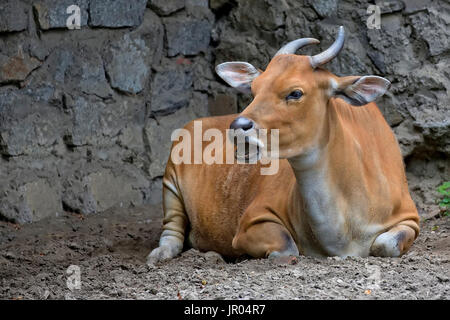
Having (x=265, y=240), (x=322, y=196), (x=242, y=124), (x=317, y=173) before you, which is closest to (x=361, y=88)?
(x=317, y=173)

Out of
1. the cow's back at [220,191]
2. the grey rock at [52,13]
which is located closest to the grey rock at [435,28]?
A: the cow's back at [220,191]

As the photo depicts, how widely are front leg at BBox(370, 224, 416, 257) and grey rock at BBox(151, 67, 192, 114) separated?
291 cm

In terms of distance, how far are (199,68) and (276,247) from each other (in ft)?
9.81

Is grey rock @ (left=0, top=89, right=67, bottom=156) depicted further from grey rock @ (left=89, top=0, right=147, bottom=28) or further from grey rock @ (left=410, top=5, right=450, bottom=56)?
grey rock @ (left=410, top=5, right=450, bottom=56)

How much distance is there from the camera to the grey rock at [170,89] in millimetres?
7289

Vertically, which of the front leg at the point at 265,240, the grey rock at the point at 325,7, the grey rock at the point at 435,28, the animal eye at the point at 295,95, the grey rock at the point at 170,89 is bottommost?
the front leg at the point at 265,240

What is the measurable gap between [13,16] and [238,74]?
6.63ft

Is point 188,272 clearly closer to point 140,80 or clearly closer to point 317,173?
point 317,173

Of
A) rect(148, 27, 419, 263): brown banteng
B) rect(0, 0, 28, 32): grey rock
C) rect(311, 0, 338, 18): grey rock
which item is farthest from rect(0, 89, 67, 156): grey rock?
rect(311, 0, 338, 18): grey rock

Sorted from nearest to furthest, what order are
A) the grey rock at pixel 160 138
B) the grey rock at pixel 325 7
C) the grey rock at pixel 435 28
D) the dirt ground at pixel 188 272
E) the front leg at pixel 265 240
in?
1. the dirt ground at pixel 188 272
2. the front leg at pixel 265 240
3. the grey rock at pixel 435 28
4. the grey rock at pixel 325 7
5. the grey rock at pixel 160 138

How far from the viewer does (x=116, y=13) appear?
6.95 meters

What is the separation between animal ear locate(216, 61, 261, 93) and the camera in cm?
513

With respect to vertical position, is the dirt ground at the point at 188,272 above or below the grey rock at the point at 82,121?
below

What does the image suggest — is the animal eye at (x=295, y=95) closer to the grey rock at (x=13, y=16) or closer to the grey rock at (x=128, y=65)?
the grey rock at (x=13, y=16)
